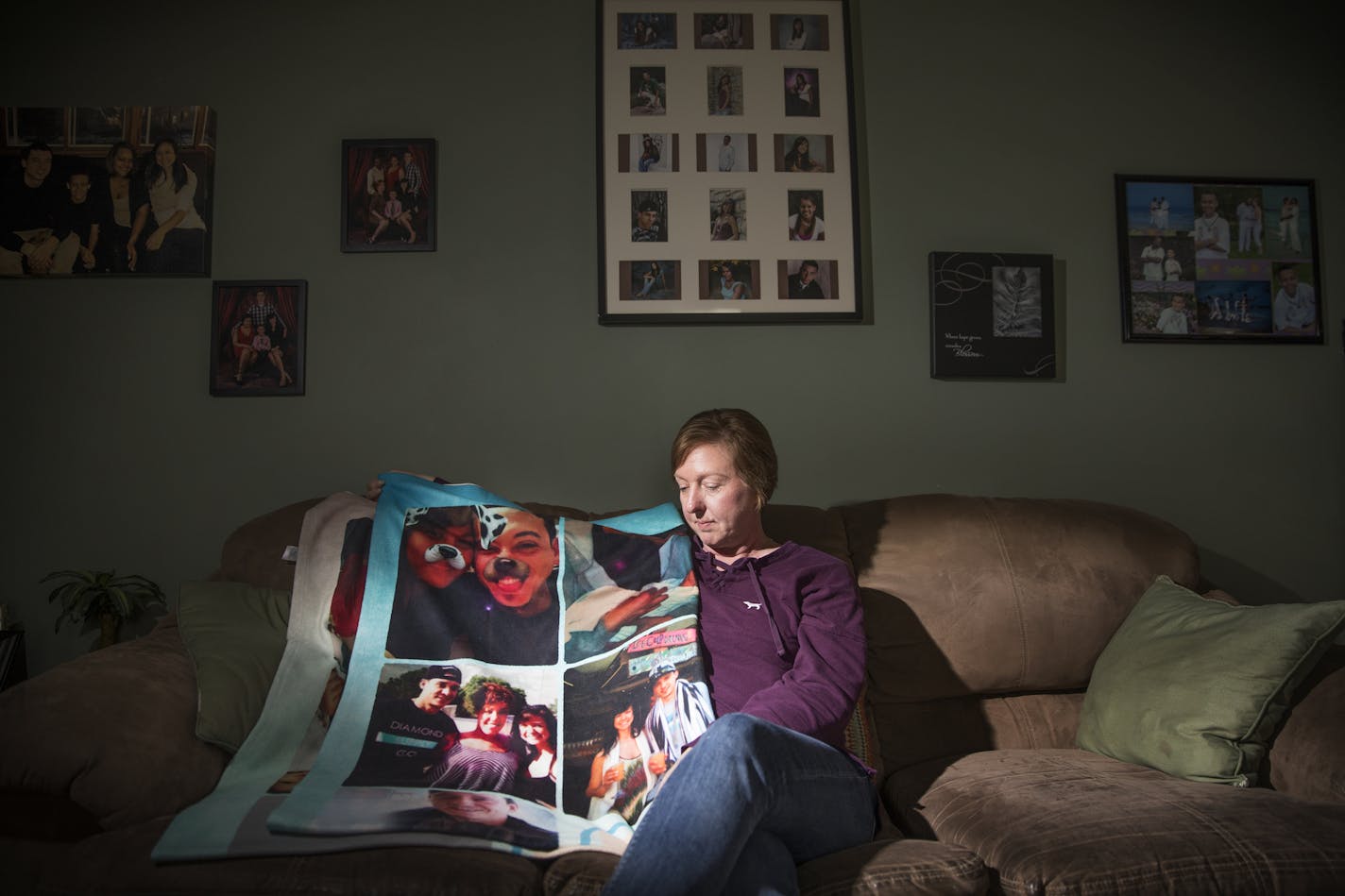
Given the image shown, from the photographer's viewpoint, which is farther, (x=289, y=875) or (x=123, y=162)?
(x=123, y=162)

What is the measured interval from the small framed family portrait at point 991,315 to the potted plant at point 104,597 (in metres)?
2.14

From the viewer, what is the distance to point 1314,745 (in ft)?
5.43

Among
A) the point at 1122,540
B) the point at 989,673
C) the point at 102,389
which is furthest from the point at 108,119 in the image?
the point at 1122,540

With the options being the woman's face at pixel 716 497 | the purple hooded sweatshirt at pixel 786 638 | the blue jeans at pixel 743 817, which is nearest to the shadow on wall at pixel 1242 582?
the purple hooded sweatshirt at pixel 786 638

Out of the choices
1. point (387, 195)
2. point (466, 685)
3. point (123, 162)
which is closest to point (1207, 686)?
point (466, 685)

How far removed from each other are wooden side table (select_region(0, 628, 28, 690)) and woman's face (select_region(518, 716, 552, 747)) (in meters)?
1.42

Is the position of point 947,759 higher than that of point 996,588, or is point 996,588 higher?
point 996,588

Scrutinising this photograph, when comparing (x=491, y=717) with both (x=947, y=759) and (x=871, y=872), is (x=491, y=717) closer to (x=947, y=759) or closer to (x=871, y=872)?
(x=871, y=872)

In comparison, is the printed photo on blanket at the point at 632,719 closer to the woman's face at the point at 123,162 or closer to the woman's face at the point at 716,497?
the woman's face at the point at 716,497

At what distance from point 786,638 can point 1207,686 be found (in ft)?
2.58

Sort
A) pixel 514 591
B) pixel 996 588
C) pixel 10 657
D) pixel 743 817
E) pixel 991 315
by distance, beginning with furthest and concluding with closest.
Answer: pixel 991 315, pixel 10 657, pixel 996 588, pixel 514 591, pixel 743 817

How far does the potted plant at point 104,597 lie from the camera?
7.42ft

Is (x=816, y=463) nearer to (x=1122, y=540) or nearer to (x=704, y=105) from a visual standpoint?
(x=1122, y=540)

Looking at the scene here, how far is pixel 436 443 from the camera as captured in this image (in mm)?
2453
